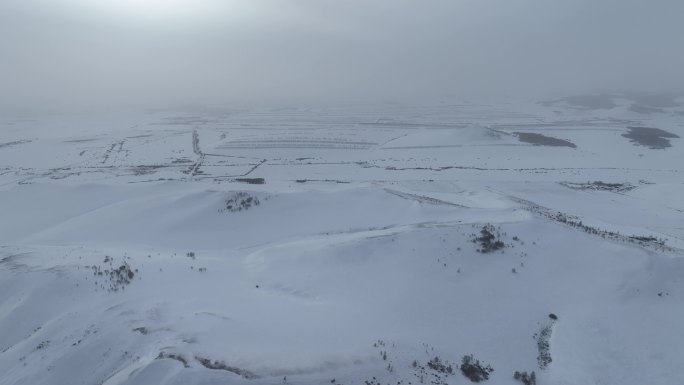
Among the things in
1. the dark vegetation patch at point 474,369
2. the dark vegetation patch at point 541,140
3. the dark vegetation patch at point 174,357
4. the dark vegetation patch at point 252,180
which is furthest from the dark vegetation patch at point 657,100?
the dark vegetation patch at point 174,357

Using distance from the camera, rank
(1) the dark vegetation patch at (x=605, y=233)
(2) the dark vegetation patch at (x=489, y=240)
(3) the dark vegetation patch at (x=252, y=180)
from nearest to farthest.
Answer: (2) the dark vegetation patch at (x=489, y=240)
(1) the dark vegetation patch at (x=605, y=233)
(3) the dark vegetation patch at (x=252, y=180)

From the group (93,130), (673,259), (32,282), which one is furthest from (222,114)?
(673,259)

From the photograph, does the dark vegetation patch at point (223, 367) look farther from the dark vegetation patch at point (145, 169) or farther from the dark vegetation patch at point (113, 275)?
the dark vegetation patch at point (145, 169)

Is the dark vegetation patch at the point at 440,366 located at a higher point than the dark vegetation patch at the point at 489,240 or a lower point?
lower

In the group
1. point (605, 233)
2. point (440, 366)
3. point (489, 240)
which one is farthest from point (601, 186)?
point (440, 366)

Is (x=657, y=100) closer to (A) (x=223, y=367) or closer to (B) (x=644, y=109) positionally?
(B) (x=644, y=109)

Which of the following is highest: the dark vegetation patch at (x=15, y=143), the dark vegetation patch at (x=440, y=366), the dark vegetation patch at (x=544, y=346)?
the dark vegetation patch at (x=15, y=143)
